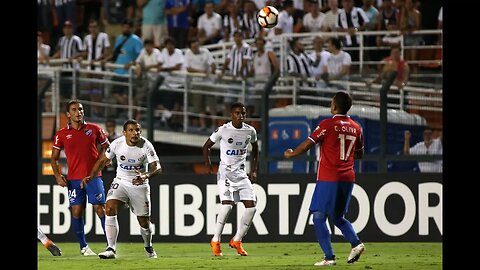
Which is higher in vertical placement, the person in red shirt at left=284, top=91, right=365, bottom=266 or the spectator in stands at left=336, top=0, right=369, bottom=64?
the spectator in stands at left=336, top=0, right=369, bottom=64

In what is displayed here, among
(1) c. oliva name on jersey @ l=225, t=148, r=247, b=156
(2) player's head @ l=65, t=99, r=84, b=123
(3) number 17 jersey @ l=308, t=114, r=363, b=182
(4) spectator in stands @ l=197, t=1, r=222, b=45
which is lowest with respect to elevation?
(1) c. oliva name on jersey @ l=225, t=148, r=247, b=156

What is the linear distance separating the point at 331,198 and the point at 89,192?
3.49 m

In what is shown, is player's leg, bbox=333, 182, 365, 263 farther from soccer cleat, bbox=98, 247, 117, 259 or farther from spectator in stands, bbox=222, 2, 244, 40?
spectator in stands, bbox=222, 2, 244, 40

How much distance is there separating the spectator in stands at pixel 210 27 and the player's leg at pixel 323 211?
9.05m

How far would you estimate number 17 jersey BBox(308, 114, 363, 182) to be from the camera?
11836 millimetres

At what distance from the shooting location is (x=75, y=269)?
38.8 feet

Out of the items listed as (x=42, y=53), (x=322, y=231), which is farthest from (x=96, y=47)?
(x=322, y=231)

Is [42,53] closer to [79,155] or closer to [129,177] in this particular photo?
[79,155]

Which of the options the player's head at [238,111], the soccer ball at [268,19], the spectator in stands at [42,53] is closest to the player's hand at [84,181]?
the player's head at [238,111]

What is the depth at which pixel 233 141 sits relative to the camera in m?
14.1

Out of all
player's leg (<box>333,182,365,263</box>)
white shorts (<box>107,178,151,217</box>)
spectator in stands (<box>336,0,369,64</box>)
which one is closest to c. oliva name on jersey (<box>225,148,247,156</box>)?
white shorts (<box>107,178,151,217</box>)

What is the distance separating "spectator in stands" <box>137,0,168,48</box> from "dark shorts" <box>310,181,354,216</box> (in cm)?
915
